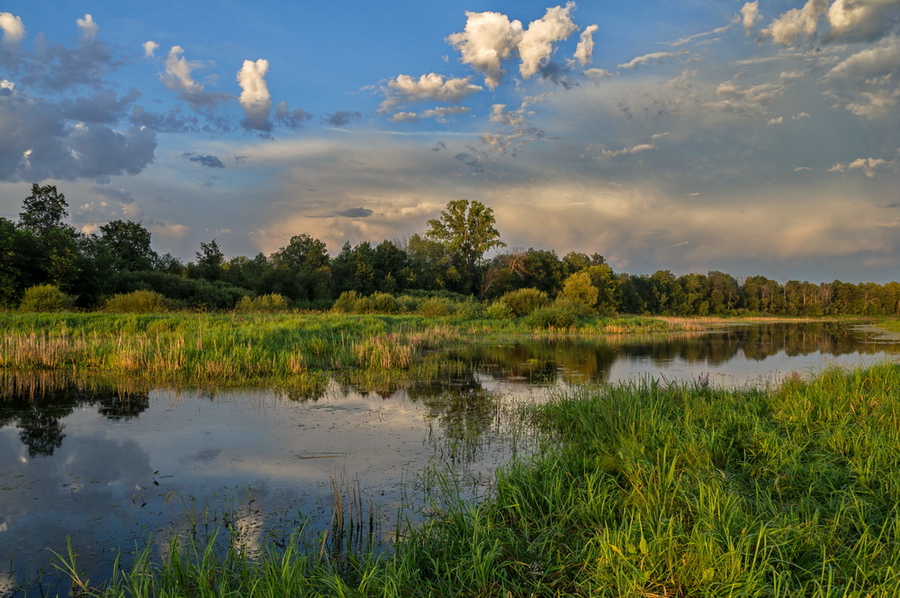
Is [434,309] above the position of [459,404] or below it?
above

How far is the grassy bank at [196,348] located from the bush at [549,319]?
756 inches

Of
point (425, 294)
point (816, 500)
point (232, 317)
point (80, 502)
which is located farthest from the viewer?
point (425, 294)

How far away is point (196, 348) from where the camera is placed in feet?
54.3

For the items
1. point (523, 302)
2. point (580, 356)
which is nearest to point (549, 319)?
point (523, 302)

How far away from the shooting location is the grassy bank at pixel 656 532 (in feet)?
12.1

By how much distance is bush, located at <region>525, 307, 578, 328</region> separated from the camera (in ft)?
138

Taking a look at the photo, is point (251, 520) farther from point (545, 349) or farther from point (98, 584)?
point (545, 349)

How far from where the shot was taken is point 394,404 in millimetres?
12164

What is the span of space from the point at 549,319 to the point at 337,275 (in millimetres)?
25268

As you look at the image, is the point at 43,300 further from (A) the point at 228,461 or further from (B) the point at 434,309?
(A) the point at 228,461

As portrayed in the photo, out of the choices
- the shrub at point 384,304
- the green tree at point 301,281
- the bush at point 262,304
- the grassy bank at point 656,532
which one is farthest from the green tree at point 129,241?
the grassy bank at point 656,532

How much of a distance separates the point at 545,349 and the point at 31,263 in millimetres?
30916

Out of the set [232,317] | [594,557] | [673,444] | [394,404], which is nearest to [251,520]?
[594,557]

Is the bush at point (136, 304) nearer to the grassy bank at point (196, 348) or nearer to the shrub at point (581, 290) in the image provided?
the grassy bank at point (196, 348)
